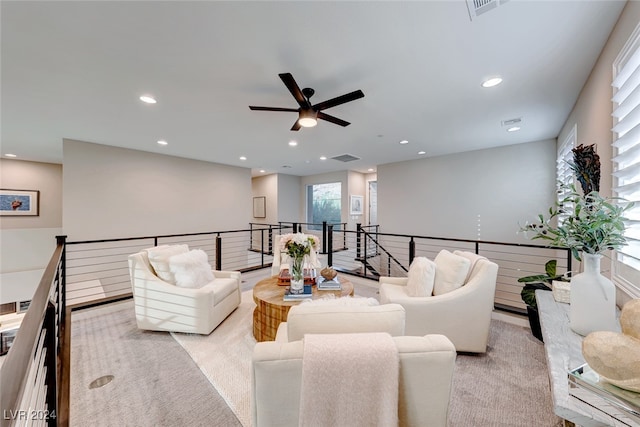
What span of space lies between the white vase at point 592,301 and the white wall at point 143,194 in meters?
6.49

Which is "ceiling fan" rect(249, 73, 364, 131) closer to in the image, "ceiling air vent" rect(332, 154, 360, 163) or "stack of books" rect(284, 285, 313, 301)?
"stack of books" rect(284, 285, 313, 301)

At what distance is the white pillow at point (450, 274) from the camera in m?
2.32

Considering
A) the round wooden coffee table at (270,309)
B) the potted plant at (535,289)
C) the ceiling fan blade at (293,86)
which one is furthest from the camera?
the potted plant at (535,289)

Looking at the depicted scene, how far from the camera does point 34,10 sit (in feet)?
5.15

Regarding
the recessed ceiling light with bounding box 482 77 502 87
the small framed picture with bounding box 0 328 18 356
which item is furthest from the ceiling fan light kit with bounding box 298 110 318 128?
the small framed picture with bounding box 0 328 18 356

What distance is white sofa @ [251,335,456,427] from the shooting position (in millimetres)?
1009

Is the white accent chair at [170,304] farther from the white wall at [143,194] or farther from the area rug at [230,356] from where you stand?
the white wall at [143,194]

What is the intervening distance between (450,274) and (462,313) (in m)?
0.36

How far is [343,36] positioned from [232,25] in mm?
793

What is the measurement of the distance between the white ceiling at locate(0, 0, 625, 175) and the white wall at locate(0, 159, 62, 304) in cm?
279

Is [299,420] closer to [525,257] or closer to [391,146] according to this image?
[391,146]

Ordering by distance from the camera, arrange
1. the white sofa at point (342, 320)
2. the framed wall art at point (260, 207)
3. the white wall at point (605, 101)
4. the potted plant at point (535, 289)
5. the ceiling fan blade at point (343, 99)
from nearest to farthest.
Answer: the white sofa at point (342, 320)
the white wall at point (605, 101)
the ceiling fan blade at point (343, 99)
the potted plant at point (535, 289)
the framed wall art at point (260, 207)

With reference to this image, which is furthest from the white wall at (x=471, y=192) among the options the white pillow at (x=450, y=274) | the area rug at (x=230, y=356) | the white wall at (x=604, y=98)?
the area rug at (x=230, y=356)

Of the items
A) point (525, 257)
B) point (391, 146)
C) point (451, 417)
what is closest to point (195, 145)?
A: point (391, 146)
